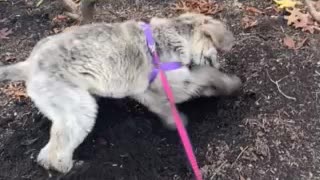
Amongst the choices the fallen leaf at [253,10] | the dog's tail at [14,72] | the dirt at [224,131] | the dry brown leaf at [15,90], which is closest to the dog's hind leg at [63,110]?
the dog's tail at [14,72]

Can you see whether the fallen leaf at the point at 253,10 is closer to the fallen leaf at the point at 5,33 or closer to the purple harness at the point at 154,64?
the purple harness at the point at 154,64

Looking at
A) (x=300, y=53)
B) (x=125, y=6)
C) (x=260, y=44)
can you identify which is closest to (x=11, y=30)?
(x=125, y=6)

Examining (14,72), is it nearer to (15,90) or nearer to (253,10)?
(15,90)

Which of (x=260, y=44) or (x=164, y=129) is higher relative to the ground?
(x=260, y=44)

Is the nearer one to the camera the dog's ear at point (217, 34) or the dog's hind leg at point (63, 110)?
the dog's hind leg at point (63, 110)

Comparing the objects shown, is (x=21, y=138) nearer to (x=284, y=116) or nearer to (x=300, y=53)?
(x=284, y=116)

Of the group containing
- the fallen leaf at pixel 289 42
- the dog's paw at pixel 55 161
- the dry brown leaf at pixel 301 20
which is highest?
the dry brown leaf at pixel 301 20

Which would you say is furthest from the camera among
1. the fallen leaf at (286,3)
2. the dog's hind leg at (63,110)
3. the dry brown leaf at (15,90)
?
the fallen leaf at (286,3)

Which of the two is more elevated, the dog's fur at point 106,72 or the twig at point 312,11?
the twig at point 312,11
